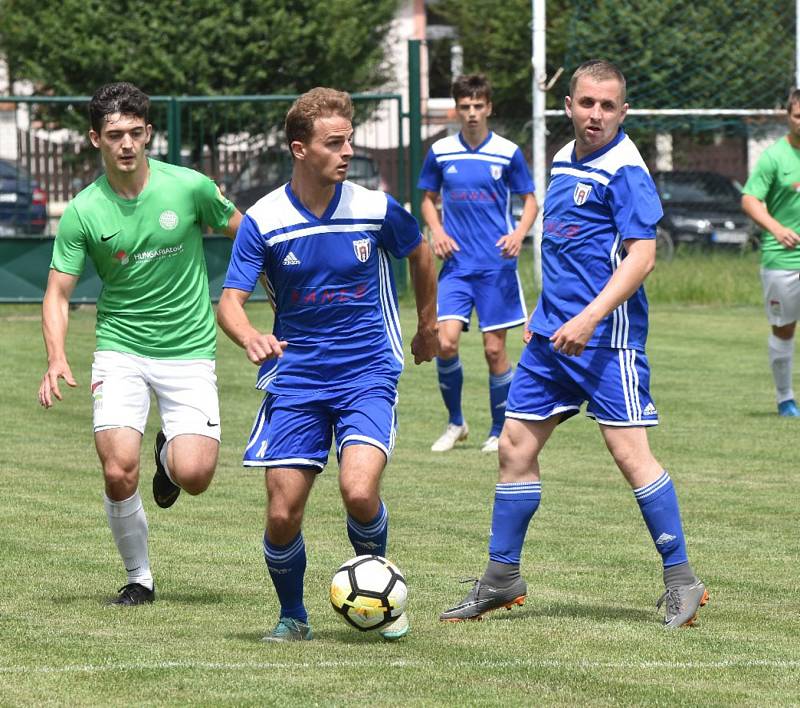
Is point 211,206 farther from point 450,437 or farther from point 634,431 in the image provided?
point 450,437

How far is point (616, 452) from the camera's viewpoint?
21.8 ft

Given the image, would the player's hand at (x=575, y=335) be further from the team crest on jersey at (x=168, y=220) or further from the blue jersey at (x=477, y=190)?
the blue jersey at (x=477, y=190)

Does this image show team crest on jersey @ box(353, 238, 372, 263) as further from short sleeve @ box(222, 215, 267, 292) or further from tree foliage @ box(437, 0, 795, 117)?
tree foliage @ box(437, 0, 795, 117)

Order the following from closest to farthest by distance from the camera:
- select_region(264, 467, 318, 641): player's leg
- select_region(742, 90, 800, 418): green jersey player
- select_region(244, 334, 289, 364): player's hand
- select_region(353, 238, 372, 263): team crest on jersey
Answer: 1. select_region(244, 334, 289, 364): player's hand
2. select_region(264, 467, 318, 641): player's leg
3. select_region(353, 238, 372, 263): team crest on jersey
4. select_region(742, 90, 800, 418): green jersey player

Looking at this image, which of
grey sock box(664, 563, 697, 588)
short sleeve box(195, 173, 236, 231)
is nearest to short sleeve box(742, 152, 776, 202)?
short sleeve box(195, 173, 236, 231)

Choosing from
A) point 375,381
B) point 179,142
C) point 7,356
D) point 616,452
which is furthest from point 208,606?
point 179,142

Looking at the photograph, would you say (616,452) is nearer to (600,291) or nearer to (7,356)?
(600,291)

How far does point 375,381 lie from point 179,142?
1456 centimetres

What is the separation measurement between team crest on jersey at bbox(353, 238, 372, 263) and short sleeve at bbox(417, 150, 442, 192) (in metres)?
5.84

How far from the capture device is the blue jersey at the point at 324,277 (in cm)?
631

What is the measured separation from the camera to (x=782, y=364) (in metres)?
13.0

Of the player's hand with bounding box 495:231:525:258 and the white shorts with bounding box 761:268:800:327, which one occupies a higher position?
the player's hand with bounding box 495:231:525:258

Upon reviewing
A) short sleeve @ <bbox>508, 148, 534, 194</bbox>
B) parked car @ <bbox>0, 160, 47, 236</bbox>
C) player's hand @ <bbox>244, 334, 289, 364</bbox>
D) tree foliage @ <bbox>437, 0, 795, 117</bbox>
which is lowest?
player's hand @ <bbox>244, 334, 289, 364</bbox>

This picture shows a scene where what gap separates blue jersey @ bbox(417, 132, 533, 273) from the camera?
12.0 meters
